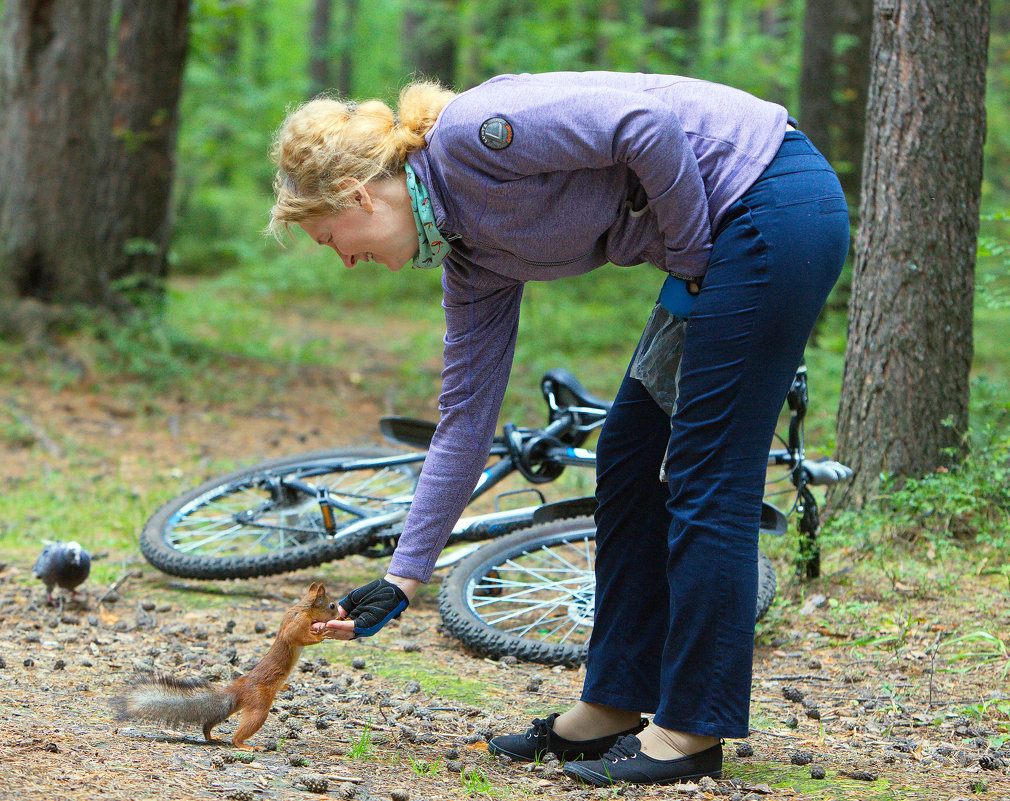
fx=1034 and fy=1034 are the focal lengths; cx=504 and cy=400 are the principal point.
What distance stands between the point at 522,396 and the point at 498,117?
643cm

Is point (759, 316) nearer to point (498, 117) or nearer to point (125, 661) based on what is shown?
point (498, 117)

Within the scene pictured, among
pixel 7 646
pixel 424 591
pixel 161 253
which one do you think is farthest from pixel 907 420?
pixel 161 253

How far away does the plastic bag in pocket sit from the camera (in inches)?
99.4

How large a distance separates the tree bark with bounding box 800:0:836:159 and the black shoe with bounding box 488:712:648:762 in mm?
7437

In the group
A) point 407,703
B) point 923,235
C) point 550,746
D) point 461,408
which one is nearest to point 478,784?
point 550,746

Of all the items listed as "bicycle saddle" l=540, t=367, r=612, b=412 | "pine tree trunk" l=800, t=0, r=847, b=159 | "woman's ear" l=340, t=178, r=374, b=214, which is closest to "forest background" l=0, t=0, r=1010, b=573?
"pine tree trunk" l=800, t=0, r=847, b=159

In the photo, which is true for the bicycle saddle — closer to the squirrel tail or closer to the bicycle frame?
the bicycle frame

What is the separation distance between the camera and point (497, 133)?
2.16m

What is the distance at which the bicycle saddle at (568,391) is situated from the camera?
13.8 feet

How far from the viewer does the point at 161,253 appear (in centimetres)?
988

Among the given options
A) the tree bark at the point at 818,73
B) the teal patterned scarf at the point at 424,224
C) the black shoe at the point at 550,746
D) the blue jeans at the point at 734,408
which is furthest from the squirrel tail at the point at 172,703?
the tree bark at the point at 818,73

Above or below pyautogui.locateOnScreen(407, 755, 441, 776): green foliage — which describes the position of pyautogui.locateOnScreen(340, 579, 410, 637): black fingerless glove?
above

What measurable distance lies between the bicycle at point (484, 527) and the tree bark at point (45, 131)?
420cm

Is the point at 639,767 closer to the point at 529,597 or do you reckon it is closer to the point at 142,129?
the point at 529,597
